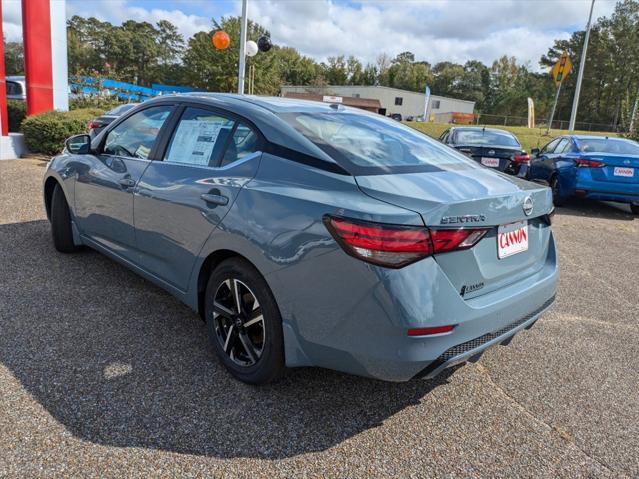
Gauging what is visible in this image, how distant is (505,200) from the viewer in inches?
94.4

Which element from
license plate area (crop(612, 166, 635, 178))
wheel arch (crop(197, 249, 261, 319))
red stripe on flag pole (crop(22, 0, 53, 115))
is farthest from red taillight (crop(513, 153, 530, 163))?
red stripe on flag pole (crop(22, 0, 53, 115))

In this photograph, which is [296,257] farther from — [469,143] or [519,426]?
[469,143]

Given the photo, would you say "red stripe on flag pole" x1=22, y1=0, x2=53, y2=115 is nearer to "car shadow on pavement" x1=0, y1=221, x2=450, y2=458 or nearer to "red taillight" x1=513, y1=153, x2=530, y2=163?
"car shadow on pavement" x1=0, y1=221, x2=450, y2=458

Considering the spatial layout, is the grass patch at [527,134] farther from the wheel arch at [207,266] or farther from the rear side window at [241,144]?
the wheel arch at [207,266]

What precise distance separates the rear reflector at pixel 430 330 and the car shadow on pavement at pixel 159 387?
0.70 m

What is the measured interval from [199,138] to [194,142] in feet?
0.16

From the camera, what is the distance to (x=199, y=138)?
123 inches

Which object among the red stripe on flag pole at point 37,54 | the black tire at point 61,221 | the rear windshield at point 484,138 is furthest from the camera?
the red stripe on flag pole at point 37,54

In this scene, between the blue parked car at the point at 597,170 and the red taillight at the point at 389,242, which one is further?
the blue parked car at the point at 597,170

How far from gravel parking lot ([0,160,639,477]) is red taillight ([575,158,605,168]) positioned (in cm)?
570

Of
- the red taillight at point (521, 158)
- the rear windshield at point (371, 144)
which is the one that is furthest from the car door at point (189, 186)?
the red taillight at point (521, 158)

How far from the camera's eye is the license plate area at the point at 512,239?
94.7 inches

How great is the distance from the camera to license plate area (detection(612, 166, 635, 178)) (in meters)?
8.46

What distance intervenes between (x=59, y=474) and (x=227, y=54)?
49833 millimetres
